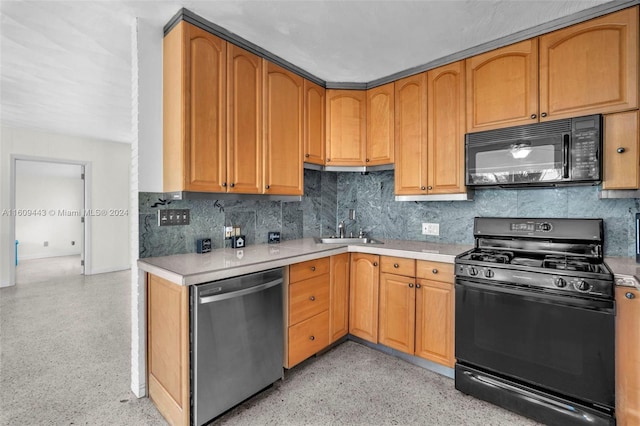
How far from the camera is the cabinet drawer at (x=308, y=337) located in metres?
2.21

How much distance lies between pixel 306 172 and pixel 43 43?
2379 mm

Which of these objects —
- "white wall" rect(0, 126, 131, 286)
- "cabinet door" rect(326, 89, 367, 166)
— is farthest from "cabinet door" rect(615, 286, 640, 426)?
"white wall" rect(0, 126, 131, 286)

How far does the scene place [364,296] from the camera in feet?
8.63

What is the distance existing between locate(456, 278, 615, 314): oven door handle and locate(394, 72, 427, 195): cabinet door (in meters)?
0.93

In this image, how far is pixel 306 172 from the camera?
126 inches

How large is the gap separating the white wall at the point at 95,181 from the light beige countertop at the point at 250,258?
4501 mm

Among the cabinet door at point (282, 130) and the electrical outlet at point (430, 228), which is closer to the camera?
the cabinet door at point (282, 130)

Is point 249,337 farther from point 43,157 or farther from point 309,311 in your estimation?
point 43,157

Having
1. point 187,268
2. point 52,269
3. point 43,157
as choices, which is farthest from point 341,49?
point 52,269

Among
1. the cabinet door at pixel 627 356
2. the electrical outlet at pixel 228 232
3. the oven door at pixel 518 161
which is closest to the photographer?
the cabinet door at pixel 627 356

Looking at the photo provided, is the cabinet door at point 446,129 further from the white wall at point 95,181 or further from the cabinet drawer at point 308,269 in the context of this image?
the white wall at point 95,181

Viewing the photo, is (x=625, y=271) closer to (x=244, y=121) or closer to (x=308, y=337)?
(x=308, y=337)

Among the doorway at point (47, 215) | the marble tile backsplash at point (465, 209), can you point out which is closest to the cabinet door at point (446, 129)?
the marble tile backsplash at point (465, 209)

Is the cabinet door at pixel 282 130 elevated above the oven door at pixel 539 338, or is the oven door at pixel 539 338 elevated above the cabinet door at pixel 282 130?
the cabinet door at pixel 282 130
